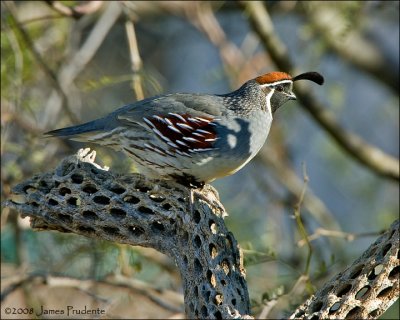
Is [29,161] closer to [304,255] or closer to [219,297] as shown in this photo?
[304,255]

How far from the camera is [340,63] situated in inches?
211

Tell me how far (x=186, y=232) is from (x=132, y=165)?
891 millimetres

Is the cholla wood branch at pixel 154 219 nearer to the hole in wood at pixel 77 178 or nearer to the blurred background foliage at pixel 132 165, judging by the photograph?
the hole in wood at pixel 77 178

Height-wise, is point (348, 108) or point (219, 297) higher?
point (348, 108)

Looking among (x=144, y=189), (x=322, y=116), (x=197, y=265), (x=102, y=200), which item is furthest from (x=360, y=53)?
(x=197, y=265)

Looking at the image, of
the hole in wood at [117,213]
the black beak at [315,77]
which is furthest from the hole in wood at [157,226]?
the black beak at [315,77]

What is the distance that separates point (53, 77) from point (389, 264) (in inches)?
89.3

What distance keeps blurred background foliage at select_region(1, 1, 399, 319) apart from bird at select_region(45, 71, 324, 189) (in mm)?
265

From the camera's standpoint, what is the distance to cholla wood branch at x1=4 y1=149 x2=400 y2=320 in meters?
2.01

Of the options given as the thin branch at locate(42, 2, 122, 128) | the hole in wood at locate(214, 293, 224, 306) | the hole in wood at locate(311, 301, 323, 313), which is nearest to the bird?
the hole in wood at locate(214, 293, 224, 306)

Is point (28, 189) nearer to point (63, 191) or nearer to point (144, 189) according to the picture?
point (63, 191)

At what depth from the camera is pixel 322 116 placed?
4.11 meters

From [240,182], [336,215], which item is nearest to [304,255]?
[240,182]

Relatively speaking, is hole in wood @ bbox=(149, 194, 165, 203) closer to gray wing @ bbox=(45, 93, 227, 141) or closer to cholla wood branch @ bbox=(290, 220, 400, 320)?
gray wing @ bbox=(45, 93, 227, 141)
